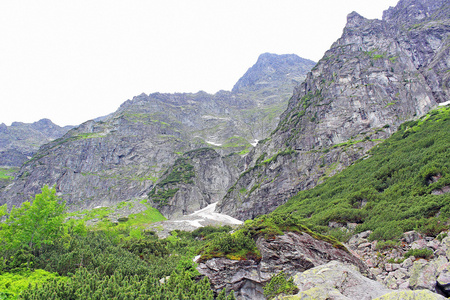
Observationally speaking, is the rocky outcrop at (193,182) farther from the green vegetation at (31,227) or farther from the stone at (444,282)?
the stone at (444,282)

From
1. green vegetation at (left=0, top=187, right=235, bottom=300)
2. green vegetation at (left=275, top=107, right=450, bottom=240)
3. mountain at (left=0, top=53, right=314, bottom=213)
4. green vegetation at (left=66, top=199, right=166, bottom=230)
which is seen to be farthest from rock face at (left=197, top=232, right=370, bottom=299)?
mountain at (left=0, top=53, right=314, bottom=213)

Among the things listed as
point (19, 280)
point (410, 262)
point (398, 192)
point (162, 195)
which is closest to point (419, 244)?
point (410, 262)

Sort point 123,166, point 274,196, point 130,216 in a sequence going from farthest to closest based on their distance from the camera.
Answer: point 123,166 → point 130,216 → point 274,196

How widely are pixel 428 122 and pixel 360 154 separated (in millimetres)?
16212

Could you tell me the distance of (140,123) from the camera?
154 meters

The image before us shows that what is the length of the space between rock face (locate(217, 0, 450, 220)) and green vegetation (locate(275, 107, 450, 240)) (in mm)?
16093

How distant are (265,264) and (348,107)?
8489 centimetres

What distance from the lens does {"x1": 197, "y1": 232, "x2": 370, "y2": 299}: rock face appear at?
45.1ft

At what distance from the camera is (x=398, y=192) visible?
3072 cm

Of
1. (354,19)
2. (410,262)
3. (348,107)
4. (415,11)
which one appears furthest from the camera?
(415,11)

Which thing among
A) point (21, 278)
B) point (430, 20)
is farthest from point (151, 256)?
point (430, 20)

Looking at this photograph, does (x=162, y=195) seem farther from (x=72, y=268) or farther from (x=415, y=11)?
(x=415, y=11)

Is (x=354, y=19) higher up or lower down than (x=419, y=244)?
higher up

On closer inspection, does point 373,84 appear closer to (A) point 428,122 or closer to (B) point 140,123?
(A) point 428,122
